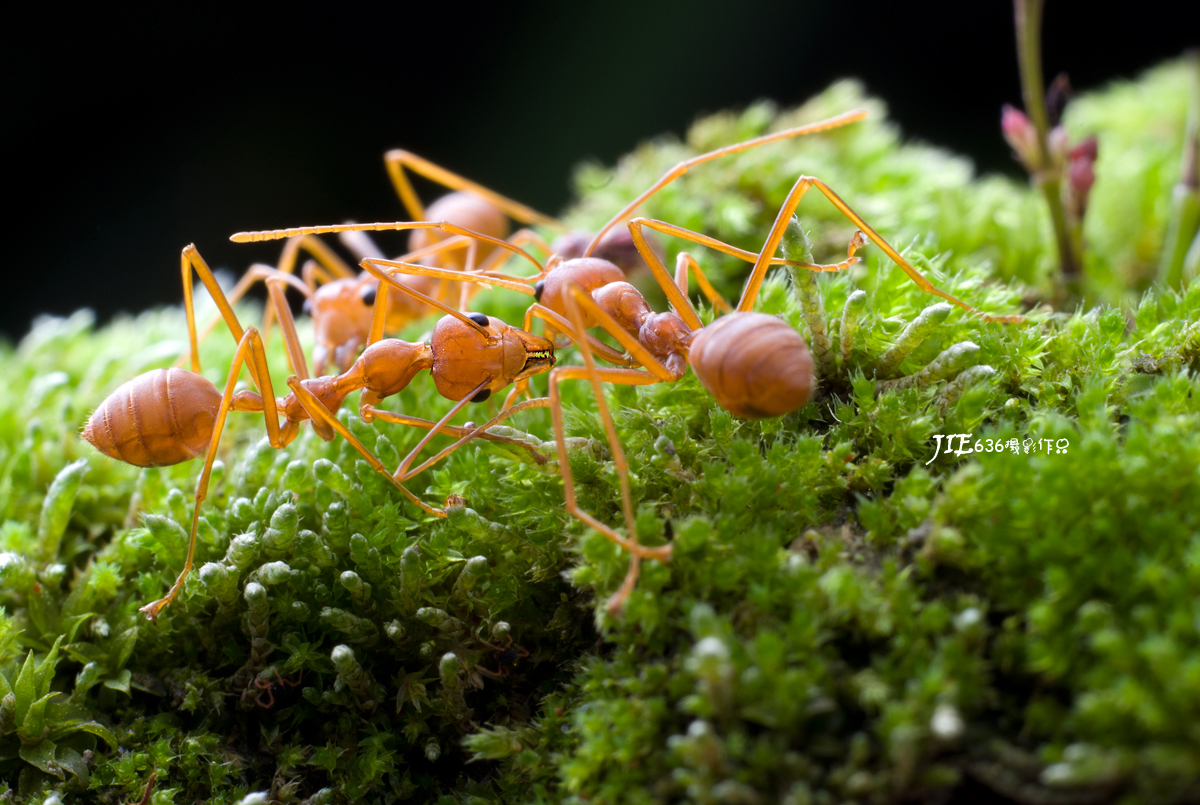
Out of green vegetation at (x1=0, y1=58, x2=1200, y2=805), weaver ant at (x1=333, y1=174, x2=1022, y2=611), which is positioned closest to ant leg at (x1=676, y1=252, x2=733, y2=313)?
weaver ant at (x1=333, y1=174, x2=1022, y2=611)

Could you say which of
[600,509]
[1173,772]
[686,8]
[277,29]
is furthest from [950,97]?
[1173,772]

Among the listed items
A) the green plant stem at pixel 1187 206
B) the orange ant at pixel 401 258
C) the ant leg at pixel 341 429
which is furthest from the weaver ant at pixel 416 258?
the green plant stem at pixel 1187 206

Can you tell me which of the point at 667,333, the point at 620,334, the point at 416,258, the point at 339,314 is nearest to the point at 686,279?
the point at 667,333

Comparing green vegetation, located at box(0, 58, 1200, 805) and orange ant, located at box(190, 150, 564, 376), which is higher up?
orange ant, located at box(190, 150, 564, 376)

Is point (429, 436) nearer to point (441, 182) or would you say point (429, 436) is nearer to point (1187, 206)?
point (441, 182)

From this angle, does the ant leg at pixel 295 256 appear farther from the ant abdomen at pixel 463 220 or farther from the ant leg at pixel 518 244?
the ant leg at pixel 518 244

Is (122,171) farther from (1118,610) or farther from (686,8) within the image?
(1118,610)

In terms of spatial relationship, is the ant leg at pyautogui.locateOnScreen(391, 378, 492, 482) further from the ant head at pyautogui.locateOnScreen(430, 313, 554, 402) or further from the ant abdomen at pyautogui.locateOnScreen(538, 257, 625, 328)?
the ant abdomen at pyautogui.locateOnScreen(538, 257, 625, 328)
